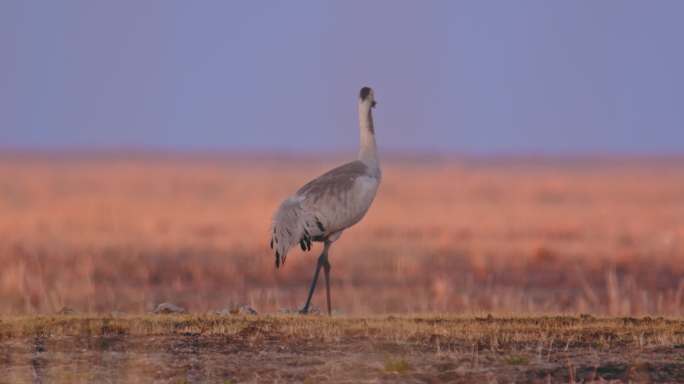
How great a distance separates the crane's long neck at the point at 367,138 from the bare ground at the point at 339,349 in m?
2.84

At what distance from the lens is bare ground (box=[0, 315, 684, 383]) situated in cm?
1133

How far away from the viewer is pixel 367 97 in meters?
17.2

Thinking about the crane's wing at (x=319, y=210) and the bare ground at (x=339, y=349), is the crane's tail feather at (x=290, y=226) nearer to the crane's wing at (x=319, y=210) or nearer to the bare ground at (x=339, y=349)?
the crane's wing at (x=319, y=210)

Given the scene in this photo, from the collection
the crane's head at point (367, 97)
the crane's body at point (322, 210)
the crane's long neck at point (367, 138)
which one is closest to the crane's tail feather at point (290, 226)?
the crane's body at point (322, 210)

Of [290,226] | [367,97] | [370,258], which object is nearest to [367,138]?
[367,97]

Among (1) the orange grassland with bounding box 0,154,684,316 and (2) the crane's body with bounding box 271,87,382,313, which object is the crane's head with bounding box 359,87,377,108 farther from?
(1) the orange grassland with bounding box 0,154,684,316

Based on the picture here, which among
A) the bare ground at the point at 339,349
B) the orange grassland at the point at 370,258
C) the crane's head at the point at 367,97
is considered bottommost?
the bare ground at the point at 339,349

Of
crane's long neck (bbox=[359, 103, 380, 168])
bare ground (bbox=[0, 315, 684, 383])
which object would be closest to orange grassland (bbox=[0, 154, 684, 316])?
crane's long neck (bbox=[359, 103, 380, 168])

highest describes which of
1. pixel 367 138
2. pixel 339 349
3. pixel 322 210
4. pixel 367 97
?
pixel 367 97

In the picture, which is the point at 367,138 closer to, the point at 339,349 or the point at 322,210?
the point at 322,210

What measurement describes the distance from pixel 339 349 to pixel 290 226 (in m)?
3.51

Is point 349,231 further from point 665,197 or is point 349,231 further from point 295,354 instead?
point 665,197

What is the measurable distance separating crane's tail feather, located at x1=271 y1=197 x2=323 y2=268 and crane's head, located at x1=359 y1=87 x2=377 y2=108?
197 cm

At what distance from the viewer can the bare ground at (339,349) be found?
37.2ft
